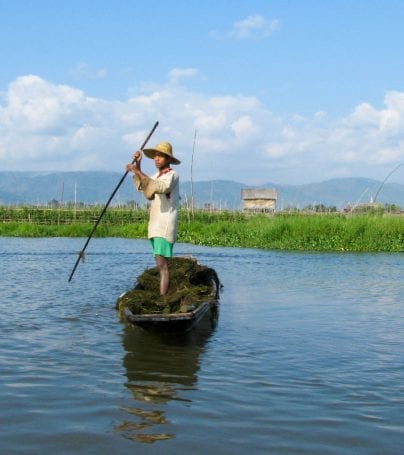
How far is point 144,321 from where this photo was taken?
625 cm

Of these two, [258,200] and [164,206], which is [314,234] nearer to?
[164,206]

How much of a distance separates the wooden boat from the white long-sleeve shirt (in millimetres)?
714

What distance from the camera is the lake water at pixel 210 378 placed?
12.8 ft

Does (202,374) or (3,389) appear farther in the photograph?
(202,374)

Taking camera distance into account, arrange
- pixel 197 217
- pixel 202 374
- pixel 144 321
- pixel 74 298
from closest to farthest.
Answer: pixel 202 374, pixel 144 321, pixel 74 298, pixel 197 217

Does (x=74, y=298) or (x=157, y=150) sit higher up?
(x=157, y=150)

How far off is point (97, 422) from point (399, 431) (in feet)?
6.17

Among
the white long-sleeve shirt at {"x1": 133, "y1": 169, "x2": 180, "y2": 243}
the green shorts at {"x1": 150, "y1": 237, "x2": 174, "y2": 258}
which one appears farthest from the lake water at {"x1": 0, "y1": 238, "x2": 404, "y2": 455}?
the white long-sleeve shirt at {"x1": 133, "y1": 169, "x2": 180, "y2": 243}

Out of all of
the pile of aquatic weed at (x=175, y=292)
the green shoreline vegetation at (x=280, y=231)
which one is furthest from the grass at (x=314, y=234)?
the pile of aquatic weed at (x=175, y=292)

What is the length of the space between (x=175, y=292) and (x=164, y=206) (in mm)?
1100

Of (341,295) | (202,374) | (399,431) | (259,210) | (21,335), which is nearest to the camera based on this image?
(399,431)

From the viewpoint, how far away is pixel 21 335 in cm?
692

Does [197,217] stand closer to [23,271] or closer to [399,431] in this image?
[23,271]

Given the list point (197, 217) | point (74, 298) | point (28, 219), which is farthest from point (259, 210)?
point (74, 298)
